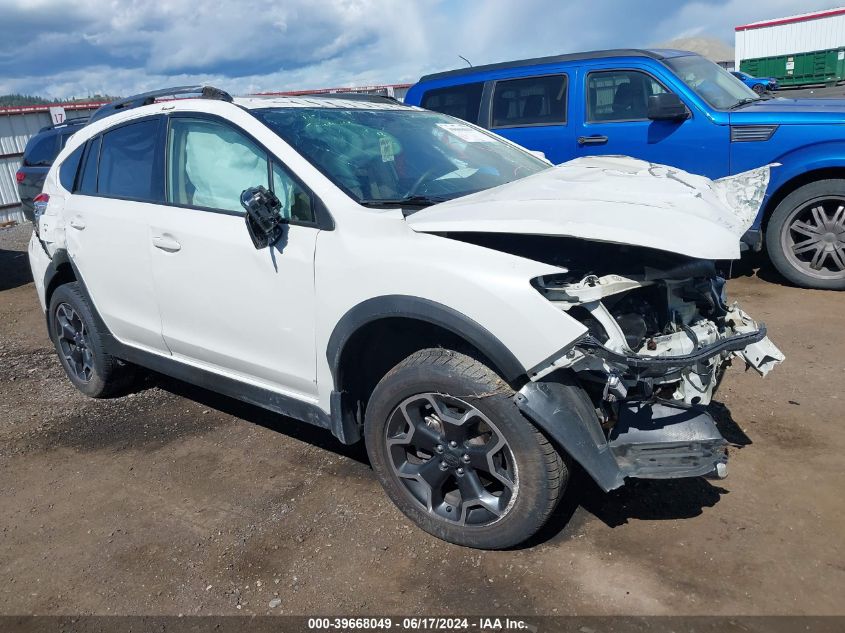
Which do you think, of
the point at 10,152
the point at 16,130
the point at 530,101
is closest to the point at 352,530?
the point at 530,101

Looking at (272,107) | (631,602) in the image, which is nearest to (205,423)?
(272,107)

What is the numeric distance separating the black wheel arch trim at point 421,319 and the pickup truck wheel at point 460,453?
13 cm

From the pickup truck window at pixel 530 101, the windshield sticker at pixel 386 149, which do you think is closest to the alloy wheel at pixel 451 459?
the windshield sticker at pixel 386 149

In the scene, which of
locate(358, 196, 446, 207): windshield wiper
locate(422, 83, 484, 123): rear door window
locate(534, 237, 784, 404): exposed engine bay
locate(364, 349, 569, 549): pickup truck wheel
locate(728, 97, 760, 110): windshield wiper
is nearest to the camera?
locate(534, 237, 784, 404): exposed engine bay

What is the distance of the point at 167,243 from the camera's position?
11.6 feet

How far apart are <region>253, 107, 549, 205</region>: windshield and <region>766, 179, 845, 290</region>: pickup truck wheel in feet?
9.69

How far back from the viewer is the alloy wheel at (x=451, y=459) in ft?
8.87

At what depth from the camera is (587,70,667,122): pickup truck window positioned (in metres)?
6.38

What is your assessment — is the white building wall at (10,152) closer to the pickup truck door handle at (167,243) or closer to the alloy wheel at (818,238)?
the pickup truck door handle at (167,243)

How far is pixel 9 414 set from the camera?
469cm

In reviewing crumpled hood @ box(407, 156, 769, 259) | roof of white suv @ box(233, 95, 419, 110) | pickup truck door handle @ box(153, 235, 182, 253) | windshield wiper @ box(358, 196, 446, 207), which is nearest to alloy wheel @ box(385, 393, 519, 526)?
crumpled hood @ box(407, 156, 769, 259)

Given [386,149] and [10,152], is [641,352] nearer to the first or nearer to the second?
[386,149]

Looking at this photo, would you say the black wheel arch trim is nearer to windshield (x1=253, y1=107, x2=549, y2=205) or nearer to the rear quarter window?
windshield (x1=253, y1=107, x2=549, y2=205)

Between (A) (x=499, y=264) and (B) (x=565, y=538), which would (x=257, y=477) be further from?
(A) (x=499, y=264)
